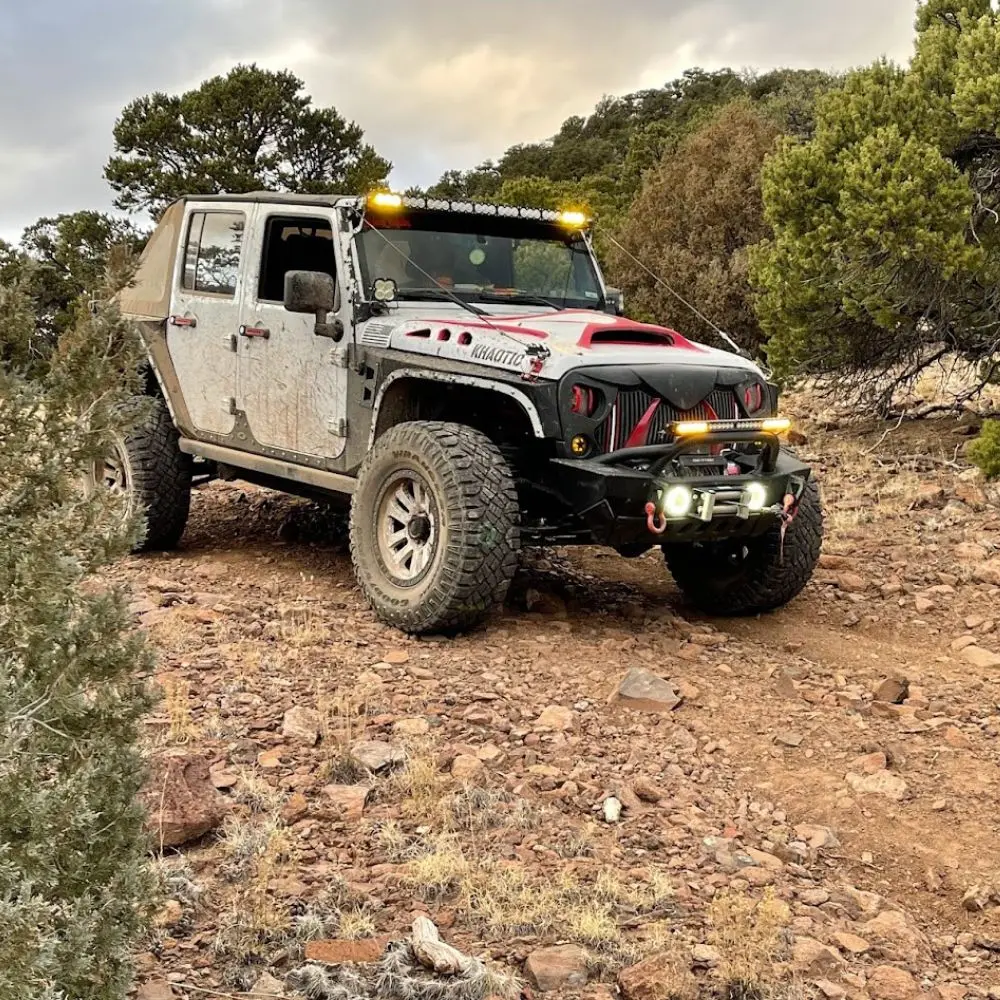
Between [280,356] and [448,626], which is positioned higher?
[280,356]

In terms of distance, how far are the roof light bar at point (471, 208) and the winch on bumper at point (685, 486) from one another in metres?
1.89

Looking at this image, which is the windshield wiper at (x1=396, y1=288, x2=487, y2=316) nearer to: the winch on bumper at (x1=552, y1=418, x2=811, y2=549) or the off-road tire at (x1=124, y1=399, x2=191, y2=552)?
the winch on bumper at (x1=552, y1=418, x2=811, y2=549)

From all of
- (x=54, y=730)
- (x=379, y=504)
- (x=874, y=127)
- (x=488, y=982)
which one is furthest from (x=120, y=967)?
(x=874, y=127)

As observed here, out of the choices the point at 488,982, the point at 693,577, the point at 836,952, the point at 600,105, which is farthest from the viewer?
the point at 600,105

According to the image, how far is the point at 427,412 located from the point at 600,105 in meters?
49.9

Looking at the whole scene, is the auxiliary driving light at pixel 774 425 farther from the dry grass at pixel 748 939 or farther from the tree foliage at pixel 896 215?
the tree foliage at pixel 896 215

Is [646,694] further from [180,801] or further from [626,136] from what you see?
[626,136]

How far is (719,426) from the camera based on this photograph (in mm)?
5215

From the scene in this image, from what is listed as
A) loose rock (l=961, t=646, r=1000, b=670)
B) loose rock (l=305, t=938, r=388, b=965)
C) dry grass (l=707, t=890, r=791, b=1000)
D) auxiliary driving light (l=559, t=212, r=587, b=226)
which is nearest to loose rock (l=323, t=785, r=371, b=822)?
loose rock (l=305, t=938, r=388, b=965)

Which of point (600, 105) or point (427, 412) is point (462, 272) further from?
point (600, 105)

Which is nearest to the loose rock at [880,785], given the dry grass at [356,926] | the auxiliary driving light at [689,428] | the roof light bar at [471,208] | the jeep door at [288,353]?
the auxiliary driving light at [689,428]

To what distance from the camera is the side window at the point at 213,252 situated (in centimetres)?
681

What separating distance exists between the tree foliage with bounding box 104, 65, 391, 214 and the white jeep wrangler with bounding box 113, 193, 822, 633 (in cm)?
2159

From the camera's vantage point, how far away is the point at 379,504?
18.5ft
